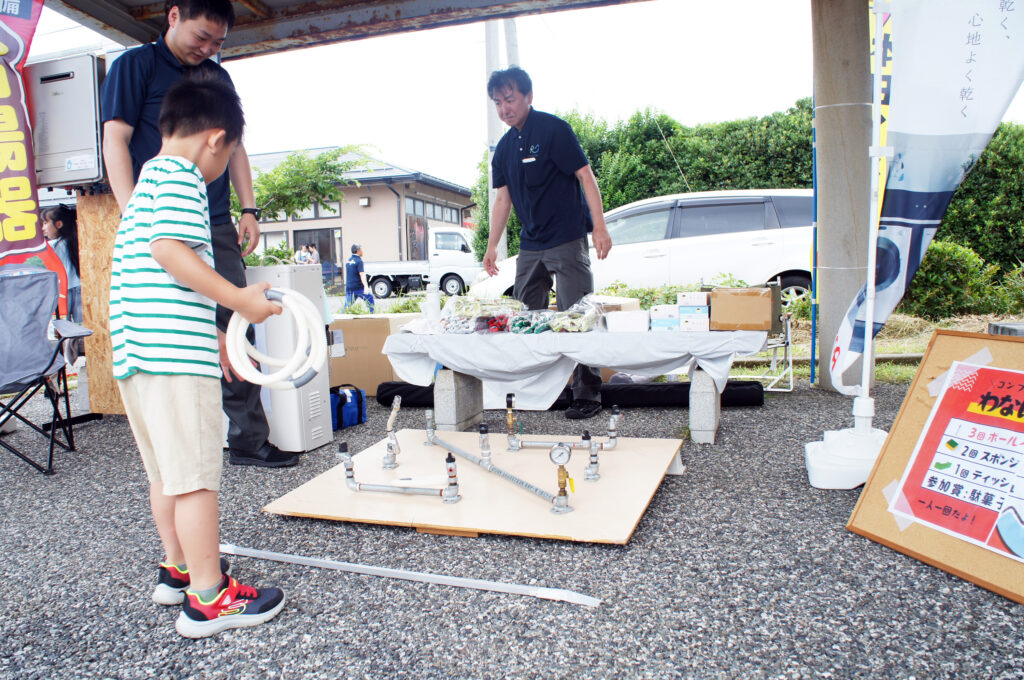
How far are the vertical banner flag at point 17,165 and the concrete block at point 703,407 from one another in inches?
165

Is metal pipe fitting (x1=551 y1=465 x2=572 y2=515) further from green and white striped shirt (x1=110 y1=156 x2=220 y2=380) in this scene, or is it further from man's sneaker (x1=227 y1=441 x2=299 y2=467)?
man's sneaker (x1=227 y1=441 x2=299 y2=467)

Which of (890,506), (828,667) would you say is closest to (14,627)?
(828,667)

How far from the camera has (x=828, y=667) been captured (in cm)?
159

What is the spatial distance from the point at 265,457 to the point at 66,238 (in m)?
3.10

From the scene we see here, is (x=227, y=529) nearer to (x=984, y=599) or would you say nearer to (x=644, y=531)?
(x=644, y=531)

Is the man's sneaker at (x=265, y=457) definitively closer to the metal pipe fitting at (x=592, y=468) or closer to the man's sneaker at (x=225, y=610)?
the man's sneaker at (x=225, y=610)

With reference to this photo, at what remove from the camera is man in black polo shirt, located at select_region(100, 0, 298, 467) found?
2766 millimetres

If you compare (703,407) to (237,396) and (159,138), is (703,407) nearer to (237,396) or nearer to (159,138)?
(237,396)

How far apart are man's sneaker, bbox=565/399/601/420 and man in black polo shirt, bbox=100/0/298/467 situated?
69.9 inches

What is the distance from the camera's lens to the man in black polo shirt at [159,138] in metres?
2.77

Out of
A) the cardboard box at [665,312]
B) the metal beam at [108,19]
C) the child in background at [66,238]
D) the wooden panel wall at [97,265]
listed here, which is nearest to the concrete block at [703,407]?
the cardboard box at [665,312]

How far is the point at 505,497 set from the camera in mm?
2699

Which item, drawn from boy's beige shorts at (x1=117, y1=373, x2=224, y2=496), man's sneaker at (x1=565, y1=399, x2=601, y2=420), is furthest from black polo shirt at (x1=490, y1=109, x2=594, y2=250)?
boy's beige shorts at (x1=117, y1=373, x2=224, y2=496)

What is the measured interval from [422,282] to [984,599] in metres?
16.3
